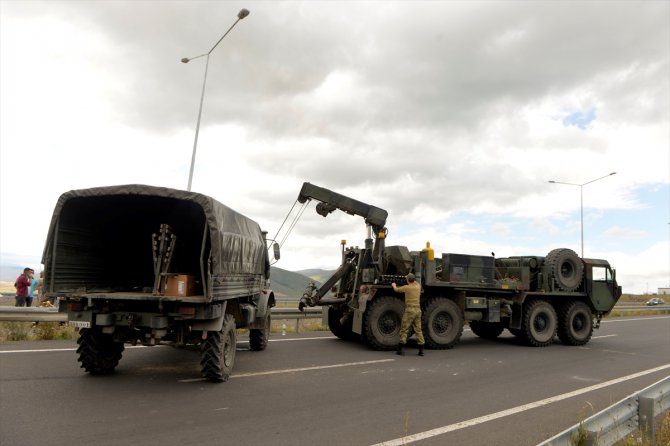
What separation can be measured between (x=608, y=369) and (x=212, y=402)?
315 inches

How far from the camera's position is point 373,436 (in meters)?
4.95

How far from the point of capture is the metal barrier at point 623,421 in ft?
12.3

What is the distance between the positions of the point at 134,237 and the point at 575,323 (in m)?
12.0

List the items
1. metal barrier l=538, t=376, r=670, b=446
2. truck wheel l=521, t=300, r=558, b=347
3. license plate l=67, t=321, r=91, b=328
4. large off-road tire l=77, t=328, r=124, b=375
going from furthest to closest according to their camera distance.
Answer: truck wheel l=521, t=300, r=558, b=347, large off-road tire l=77, t=328, r=124, b=375, license plate l=67, t=321, r=91, b=328, metal barrier l=538, t=376, r=670, b=446

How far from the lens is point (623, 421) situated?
426 centimetres

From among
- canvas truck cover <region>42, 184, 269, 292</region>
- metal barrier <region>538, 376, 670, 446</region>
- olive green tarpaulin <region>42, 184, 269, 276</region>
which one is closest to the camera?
metal barrier <region>538, 376, 670, 446</region>

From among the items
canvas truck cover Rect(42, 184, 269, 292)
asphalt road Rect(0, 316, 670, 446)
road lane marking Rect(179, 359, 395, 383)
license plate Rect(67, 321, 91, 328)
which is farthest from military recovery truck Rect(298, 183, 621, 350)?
license plate Rect(67, 321, 91, 328)

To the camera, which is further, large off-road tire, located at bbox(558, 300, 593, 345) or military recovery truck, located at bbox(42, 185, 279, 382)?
large off-road tire, located at bbox(558, 300, 593, 345)

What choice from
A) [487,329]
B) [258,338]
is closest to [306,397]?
[258,338]

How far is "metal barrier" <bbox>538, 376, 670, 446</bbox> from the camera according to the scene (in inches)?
147

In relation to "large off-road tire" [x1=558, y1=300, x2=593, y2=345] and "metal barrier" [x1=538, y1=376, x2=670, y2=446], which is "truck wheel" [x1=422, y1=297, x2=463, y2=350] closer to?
"large off-road tire" [x1=558, y1=300, x2=593, y2=345]

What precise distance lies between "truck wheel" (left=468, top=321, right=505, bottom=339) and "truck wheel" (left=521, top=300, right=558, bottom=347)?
121cm

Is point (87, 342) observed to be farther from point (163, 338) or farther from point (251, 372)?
point (251, 372)

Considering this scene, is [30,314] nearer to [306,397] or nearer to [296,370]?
[296,370]
